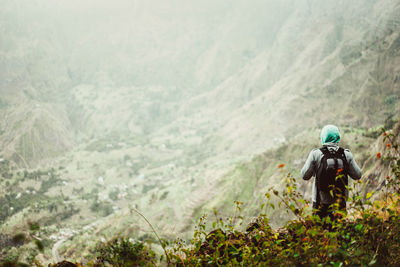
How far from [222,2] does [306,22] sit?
73.4 m

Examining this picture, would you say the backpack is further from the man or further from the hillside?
the hillside

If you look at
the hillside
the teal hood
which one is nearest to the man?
the teal hood

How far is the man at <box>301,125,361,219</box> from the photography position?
12.8 feet

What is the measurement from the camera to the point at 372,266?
8.40 ft

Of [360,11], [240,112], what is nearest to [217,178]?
[240,112]

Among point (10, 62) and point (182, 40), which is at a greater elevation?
Result: point (182, 40)

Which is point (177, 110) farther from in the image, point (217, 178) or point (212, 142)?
point (217, 178)

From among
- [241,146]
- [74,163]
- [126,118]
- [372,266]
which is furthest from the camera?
[126,118]

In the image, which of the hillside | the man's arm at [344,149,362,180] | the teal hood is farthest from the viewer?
the hillside

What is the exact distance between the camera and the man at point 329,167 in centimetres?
391

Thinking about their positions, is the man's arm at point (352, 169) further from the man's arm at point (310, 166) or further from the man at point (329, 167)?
the man's arm at point (310, 166)

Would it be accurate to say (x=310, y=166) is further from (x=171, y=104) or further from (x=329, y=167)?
(x=171, y=104)

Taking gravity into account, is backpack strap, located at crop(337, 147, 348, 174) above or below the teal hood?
below

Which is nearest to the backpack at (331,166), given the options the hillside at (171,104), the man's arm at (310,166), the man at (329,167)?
the man at (329,167)
